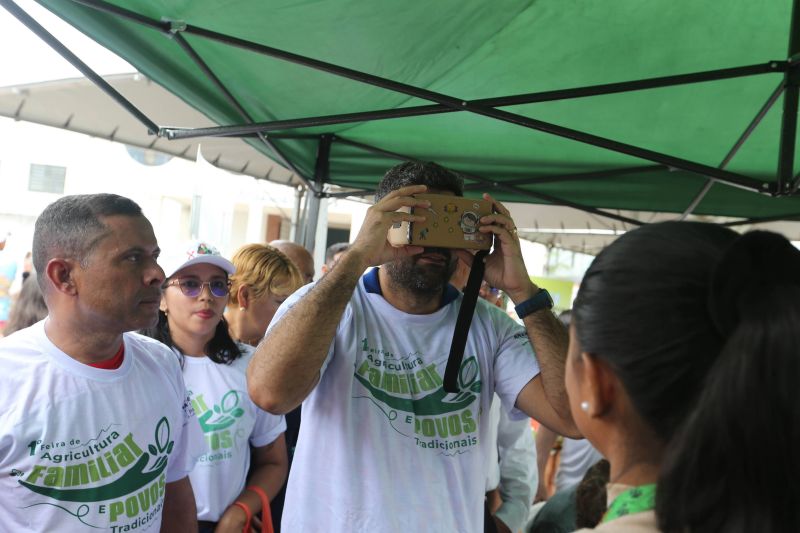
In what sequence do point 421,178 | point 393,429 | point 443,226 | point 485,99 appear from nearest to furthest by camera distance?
point 393,429 → point 443,226 → point 421,178 → point 485,99

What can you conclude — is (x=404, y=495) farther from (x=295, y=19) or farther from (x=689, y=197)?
(x=689, y=197)

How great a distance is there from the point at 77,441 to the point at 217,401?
2.78 ft

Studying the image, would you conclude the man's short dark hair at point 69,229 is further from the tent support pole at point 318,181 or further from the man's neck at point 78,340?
the tent support pole at point 318,181

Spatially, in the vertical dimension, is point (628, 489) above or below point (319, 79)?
below

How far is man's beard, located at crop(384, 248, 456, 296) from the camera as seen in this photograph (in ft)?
6.20

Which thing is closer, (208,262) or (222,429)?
(222,429)

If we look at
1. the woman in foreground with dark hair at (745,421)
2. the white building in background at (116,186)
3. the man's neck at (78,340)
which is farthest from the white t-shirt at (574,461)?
the white building in background at (116,186)

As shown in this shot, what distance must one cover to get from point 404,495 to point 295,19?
5.45 ft

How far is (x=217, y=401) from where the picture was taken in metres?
2.35

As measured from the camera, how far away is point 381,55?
9.00ft

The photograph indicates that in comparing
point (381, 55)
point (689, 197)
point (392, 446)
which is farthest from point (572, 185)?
point (392, 446)

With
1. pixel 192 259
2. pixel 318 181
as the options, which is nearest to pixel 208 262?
pixel 192 259

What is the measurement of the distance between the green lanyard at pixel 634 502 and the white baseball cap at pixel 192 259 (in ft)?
6.26

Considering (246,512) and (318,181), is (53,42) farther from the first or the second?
(318,181)
